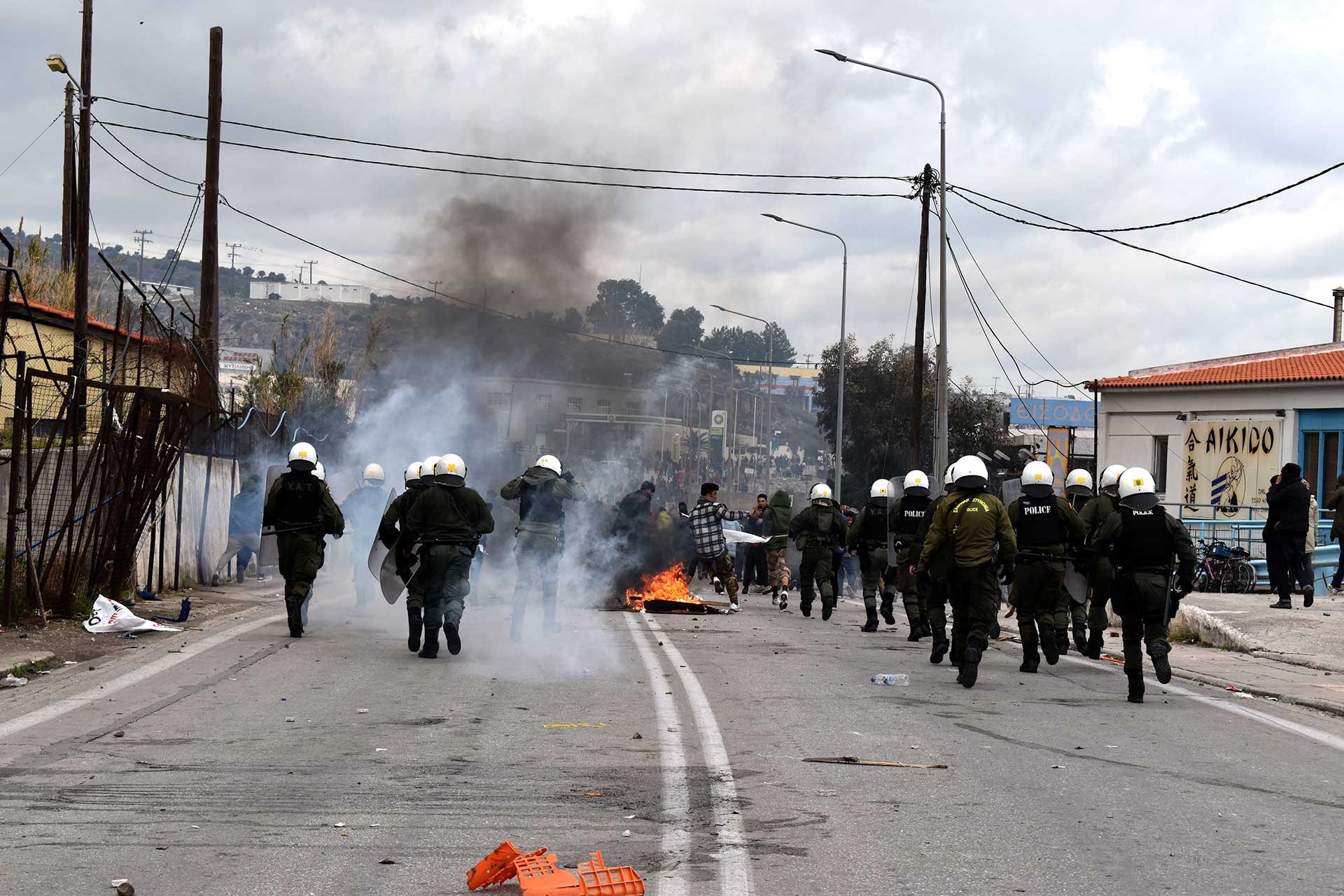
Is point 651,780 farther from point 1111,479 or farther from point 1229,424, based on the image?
point 1229,424

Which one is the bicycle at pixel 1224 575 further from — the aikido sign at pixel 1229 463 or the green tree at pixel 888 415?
the green tree at pixel 888 415

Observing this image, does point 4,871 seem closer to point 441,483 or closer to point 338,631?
point 441,483

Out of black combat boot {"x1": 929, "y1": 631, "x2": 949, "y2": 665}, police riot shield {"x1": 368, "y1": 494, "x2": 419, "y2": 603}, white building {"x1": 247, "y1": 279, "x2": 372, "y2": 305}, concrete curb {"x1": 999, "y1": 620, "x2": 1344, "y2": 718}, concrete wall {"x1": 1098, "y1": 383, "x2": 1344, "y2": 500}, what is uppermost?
white building {"x1": 247, "y1": 279, "x2": 372, "y2": 305}

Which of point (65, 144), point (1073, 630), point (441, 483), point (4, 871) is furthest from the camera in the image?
point (65, 144)

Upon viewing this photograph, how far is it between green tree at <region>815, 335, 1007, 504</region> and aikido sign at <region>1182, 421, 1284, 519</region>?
56.9 feet

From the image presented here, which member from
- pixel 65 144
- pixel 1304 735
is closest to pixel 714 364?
pixel 65 144

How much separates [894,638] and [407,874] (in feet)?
35.5

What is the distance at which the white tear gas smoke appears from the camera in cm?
1251

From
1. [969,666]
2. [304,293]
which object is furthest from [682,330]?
[304,293]

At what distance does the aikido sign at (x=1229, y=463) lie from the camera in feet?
108

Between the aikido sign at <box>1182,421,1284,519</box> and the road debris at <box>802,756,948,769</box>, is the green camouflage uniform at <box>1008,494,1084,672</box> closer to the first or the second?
the road debris at <box>802,756,948,769</box>

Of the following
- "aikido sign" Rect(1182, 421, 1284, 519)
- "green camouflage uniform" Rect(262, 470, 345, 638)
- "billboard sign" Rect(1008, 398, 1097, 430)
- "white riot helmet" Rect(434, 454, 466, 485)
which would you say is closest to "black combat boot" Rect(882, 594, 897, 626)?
"white riot helmet" Rect(434, 454, 466, 485)

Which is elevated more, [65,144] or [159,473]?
[65,144]

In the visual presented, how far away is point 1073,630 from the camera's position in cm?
1304
